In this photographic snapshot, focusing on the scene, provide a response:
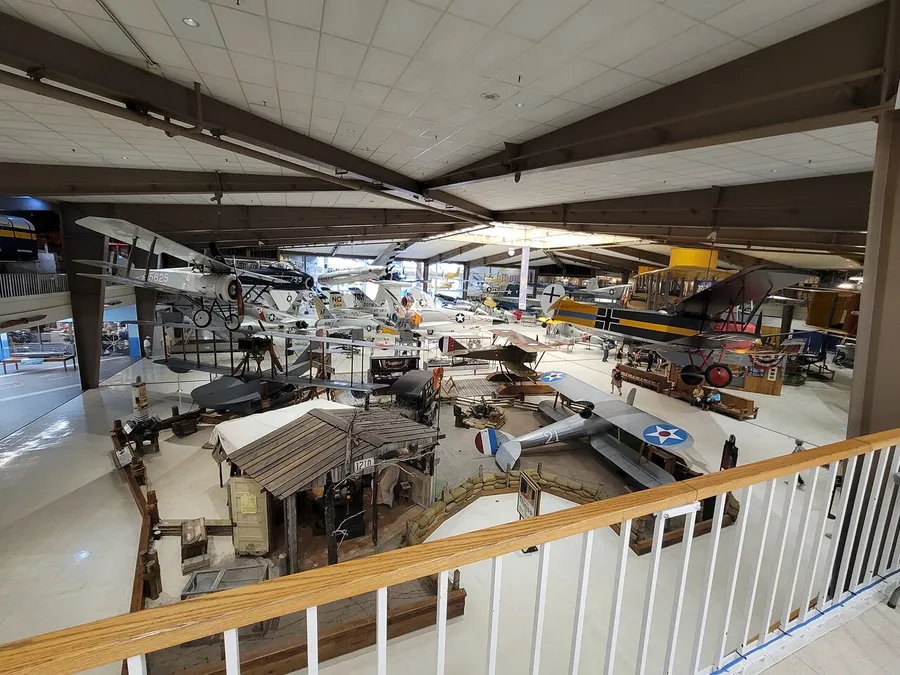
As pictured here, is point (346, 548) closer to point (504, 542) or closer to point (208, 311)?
point (504, 542)

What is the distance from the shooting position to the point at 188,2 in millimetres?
2568

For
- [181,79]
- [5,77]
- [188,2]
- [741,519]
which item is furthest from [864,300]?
[5,77]

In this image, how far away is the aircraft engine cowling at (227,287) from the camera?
8.84 meters

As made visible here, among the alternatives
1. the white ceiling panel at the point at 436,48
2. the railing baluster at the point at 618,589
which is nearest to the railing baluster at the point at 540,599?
the railing baluster at the point at 618,589

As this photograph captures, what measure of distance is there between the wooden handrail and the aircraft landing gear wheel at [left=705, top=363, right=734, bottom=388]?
9323mm

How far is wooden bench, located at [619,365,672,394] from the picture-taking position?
12367 millimetres

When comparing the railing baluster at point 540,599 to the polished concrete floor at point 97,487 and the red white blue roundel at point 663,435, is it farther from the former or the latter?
the red white blue roundel at point 663,435

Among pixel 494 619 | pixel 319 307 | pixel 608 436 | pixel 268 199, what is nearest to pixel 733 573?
pixel 494 619

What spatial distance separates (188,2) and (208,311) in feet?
→ 29.4

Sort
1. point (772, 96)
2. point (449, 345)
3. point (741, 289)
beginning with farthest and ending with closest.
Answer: point (449, 345), point (741, 289), point (772, 96)

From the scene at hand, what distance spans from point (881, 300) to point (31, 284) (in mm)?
14615

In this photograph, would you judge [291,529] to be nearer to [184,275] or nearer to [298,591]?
[298,591]

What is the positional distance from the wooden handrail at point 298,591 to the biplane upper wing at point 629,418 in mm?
4942

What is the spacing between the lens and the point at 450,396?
1098 cm
